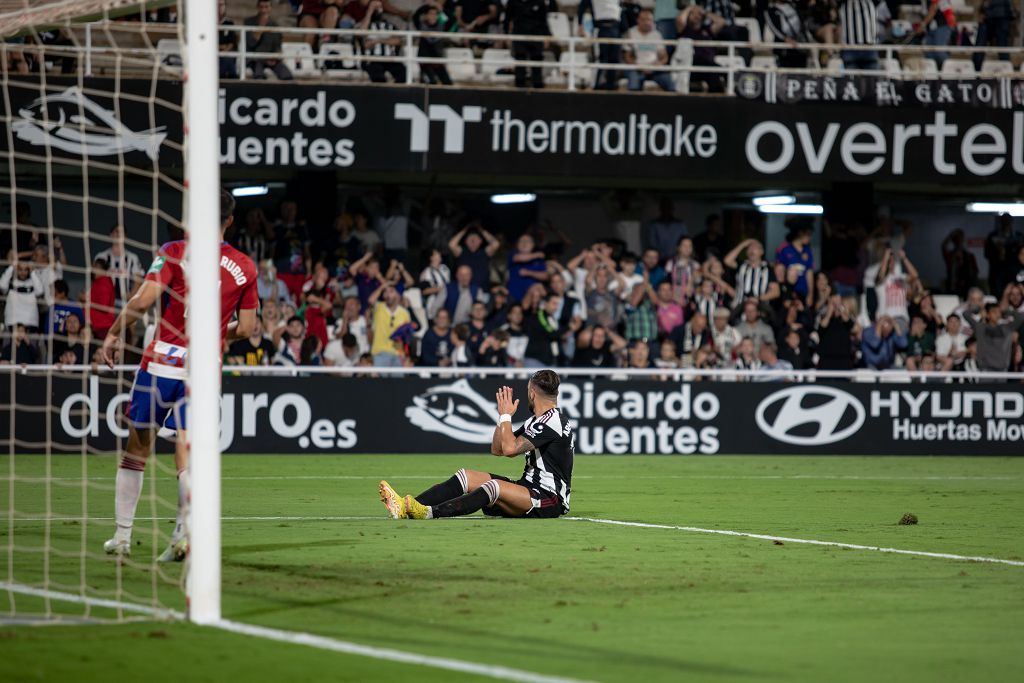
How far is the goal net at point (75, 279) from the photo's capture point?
9.73m

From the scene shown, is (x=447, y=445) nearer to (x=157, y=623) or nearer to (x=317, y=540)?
(x=317, y=540)

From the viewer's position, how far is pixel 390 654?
5988 mm

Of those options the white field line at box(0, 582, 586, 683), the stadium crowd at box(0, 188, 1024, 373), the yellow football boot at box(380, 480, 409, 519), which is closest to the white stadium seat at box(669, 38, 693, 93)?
the stadium crowd at box(0, 188, 1024, 373)

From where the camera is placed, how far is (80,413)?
61.8 feet

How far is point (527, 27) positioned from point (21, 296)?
8.57 meters

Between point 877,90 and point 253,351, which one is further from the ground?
point 877,90

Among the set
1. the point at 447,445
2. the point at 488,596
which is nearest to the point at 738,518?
the point at 488,596

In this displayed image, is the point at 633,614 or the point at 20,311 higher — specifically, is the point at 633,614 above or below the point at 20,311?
below

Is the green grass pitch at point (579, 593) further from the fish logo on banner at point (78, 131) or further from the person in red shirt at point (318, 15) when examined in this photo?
the person in red shirt at point (318, 15)

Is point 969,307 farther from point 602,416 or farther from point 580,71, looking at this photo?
point 580,71

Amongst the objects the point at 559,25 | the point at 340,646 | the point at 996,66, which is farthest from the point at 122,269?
the point at 996,66

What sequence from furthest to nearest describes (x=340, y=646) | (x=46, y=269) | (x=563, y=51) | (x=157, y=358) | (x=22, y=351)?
(x=563, y=51) < (x=46, y=269) < (x=22, y=351) < (x=157, y=358) < (x=340, y=646)

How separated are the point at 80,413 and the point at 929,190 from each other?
16.4 metres

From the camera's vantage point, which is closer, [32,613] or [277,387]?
[32,613]
